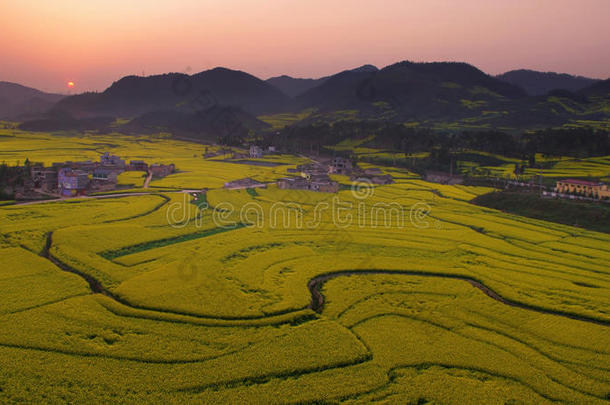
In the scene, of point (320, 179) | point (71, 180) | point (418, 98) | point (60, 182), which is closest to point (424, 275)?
point (320, 179)

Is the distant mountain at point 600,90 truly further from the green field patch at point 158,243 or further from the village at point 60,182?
the village at point 60,182

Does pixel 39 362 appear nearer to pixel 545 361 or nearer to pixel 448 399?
pixel 448 399

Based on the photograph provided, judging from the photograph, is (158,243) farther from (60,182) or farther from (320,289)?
(60,182)

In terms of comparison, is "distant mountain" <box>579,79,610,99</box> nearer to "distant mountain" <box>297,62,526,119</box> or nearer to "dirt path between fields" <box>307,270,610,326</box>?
"distant mountain" <box>297,62,526,119</box>

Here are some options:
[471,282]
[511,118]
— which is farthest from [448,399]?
[511,118]

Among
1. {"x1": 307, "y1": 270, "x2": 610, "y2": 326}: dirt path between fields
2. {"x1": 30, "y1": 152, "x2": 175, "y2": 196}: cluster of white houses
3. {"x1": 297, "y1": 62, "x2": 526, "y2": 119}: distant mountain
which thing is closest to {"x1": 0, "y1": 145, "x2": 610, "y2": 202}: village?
{"x1": 30, "y1": 152, "x2": 175, "y2": 196}: cluster of white houses

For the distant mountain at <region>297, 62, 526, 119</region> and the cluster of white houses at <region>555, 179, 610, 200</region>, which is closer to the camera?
the cluster of white houses at <region>555, 179, 610, 200</region>

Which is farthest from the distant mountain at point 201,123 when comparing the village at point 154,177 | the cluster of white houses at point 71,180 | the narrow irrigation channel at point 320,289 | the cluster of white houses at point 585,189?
the narrow irrigation channel at point 320,289

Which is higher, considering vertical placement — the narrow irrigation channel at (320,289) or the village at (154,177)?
the village at (154,177)
